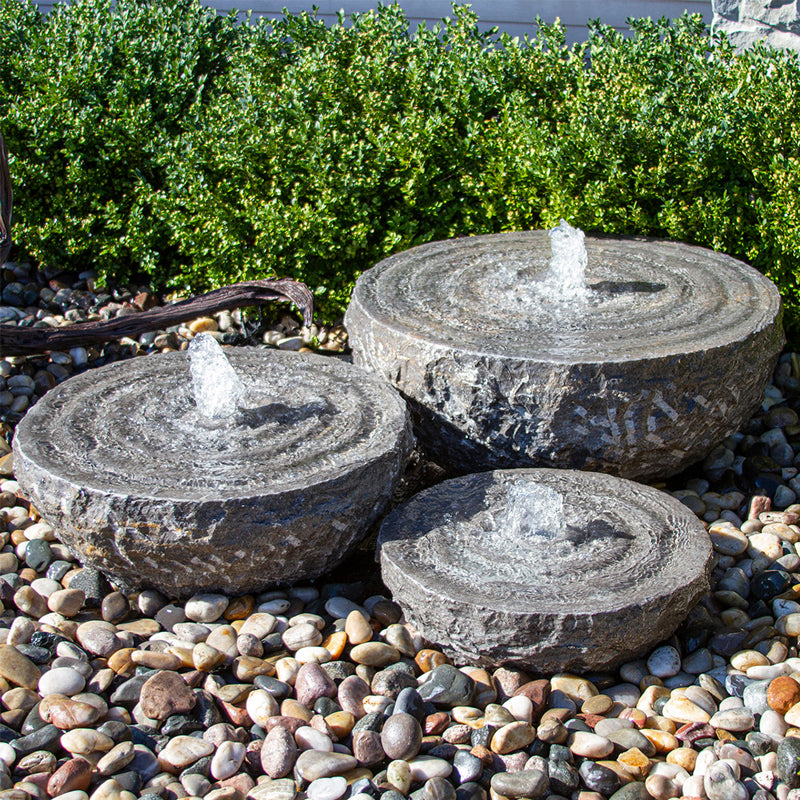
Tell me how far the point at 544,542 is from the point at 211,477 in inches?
34.6

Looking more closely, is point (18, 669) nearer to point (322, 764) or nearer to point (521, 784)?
point (322, 764)

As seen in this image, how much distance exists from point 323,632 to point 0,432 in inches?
68.8

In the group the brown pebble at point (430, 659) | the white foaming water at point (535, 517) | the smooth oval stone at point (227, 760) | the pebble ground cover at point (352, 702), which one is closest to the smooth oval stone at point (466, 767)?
the pebble ground cover at point (352, 702)

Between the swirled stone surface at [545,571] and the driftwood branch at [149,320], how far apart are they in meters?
1.35

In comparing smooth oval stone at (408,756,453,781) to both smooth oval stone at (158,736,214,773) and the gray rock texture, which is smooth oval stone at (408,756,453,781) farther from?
the gray rock texture

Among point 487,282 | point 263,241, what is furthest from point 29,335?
point 487,282

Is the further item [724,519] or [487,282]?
[487,282]

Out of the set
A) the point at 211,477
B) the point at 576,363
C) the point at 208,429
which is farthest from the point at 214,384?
the point at 576,363

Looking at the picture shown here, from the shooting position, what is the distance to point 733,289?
3225mm

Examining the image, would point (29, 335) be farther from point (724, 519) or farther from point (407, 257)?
point (724, 519)

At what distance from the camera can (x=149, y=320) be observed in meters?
3.76

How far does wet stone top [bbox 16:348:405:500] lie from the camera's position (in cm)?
242

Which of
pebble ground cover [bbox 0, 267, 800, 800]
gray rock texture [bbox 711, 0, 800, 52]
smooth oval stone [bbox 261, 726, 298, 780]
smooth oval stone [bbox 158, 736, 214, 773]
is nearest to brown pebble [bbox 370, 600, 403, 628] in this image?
pebble ground cover [bbox 0, 267, 800, 800]

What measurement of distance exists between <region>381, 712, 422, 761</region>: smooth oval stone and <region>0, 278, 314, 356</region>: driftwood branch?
1.85 metres
